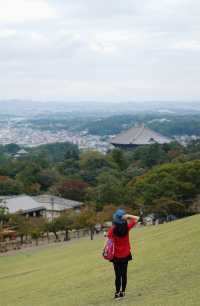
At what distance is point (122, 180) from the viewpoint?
41.9m

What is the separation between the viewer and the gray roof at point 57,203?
3712 cm

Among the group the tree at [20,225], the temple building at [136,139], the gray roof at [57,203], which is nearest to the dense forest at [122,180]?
the gray roof at [57,203]

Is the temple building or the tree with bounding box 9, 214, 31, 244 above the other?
the temple building

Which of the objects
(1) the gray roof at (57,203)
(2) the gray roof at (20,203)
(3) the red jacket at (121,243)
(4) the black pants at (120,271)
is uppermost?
(3) the red jacket at (121,243)

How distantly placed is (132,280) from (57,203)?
30.2 m

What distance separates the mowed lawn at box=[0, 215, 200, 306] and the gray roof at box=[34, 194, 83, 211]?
78.1ft

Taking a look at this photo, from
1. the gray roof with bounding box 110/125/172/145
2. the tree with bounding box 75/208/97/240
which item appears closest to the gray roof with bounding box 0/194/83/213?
the tree with bounding box 75/208/97/240

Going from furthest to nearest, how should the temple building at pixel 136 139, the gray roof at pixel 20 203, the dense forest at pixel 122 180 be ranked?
the temple building at pixel 136 139 < the gray roof at pixel 20 203 < the dense forest at pixel 122 180

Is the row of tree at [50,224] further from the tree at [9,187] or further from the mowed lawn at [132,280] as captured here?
the tree at [9,187]

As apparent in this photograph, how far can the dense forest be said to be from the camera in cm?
2850

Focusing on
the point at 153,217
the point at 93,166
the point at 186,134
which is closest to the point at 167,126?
the point at 186,134

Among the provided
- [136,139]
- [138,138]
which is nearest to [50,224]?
[136,139]

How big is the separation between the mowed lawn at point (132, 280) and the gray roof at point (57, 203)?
937 inches

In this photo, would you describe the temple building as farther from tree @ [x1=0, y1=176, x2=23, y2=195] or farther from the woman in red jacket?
the woman in red jacket
